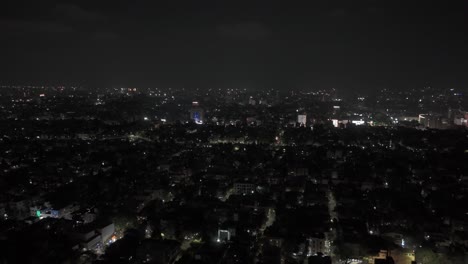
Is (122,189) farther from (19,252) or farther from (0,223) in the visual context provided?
(19,252)

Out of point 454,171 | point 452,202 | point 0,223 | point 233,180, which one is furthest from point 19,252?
point 454,171

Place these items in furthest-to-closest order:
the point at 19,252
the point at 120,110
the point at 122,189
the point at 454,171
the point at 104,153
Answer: the point at 120,110, the point at 104,153, the point at 454,171, the point at 122,189, the point at 19,252

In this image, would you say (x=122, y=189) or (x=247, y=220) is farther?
(x=122, y=189)

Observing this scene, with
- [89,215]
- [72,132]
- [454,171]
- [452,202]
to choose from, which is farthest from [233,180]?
[72,132]

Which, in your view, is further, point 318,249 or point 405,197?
point 405,197

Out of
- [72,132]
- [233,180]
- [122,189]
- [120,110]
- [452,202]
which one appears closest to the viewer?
[452,202]

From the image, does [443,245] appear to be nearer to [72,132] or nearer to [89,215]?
[89,215]
